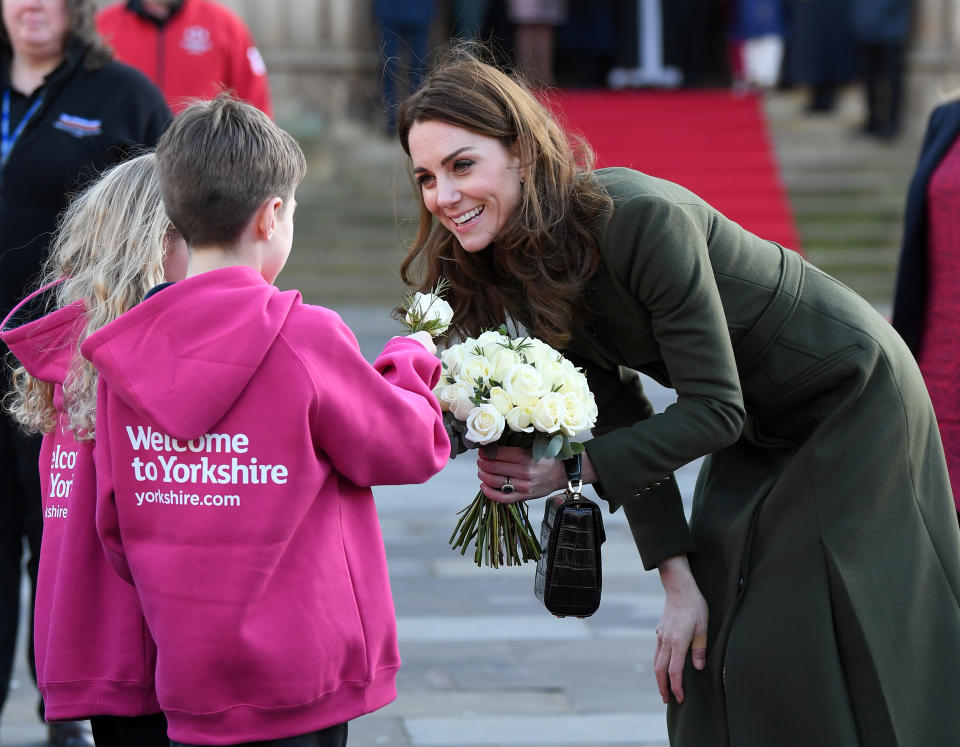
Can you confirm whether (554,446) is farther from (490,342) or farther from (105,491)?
(105,491)

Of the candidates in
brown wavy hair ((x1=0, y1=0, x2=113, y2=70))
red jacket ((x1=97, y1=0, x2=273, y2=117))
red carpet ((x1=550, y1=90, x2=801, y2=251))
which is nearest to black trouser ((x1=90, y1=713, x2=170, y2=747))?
brown wavy hair ((x1=0, y1=0, x2=113, y2=70))

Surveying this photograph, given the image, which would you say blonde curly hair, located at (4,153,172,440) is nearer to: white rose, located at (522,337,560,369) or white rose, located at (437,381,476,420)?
white rose, located at (437,381,476,420)

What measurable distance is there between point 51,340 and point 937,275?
2433 millimetres

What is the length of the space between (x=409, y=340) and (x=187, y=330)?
17.0 inches

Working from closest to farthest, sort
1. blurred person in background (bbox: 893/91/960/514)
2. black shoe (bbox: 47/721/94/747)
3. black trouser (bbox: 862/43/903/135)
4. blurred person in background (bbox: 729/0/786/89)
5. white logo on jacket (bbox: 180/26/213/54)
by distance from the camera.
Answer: blurred person in background (bbox: 893/91/960/514) → black shoe (bbox: 47/721/94/747) → white logo on jacket (bbox: 180/26/213/54) → black trouser (bbox: 862/43/903/135) → blurred person in background (bbox: 729/0/786/89)

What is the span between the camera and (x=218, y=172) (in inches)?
93.7

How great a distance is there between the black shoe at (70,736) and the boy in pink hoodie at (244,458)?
179 centimetres

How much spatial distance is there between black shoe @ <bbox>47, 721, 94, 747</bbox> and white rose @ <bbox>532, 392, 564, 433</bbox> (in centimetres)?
210

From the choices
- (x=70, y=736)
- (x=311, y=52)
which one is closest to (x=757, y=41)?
(x=311, y=52)

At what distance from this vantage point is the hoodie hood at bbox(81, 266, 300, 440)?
2.30 m

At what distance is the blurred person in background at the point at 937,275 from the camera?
387 cm

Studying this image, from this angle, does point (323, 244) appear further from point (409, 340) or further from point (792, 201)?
point (409, 340)

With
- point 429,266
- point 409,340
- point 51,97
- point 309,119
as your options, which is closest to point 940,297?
point 429,266

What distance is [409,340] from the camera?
258cm
